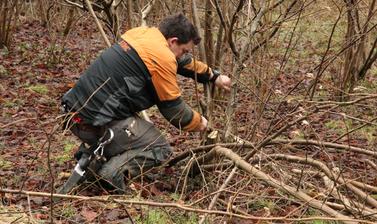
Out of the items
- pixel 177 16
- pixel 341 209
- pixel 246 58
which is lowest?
pixel 341 209

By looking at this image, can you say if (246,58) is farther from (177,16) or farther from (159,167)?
(159,167)

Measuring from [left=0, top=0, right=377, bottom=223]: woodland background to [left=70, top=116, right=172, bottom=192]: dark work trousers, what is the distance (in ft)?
0.55

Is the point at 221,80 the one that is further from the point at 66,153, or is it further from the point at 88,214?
the point at 66,153

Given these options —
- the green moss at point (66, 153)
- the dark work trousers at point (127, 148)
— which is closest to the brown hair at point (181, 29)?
the dark work trousers at point (127, 148)

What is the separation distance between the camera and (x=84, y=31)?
1253cm

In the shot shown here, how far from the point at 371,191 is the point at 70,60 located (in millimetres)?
7445

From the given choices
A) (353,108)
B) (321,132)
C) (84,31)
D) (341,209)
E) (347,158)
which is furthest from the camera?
(84,31)

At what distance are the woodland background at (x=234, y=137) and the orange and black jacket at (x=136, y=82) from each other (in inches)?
13.7

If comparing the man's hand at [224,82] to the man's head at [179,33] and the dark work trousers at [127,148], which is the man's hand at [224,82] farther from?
the dark work trousers at [127,148]

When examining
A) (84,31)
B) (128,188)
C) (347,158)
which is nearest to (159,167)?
(128,188)

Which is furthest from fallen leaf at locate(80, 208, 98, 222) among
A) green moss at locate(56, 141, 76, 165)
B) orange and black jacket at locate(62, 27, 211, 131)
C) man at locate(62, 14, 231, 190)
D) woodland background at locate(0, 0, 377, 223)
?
green moss at locate(56, 141, 76, 165)

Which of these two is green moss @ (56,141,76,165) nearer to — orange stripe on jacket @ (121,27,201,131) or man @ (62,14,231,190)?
man @ (62,14,231,190)

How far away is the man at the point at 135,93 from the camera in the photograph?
435 cm

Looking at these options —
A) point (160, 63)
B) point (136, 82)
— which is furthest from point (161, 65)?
point (136, 82)
